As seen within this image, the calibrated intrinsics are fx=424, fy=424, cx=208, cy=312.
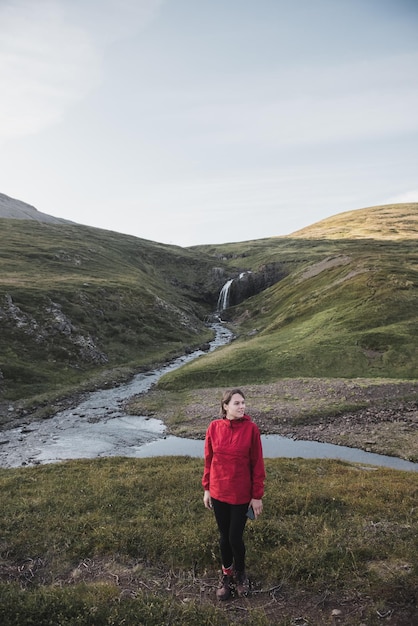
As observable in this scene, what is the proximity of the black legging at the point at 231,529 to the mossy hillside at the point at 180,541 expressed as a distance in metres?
1.30

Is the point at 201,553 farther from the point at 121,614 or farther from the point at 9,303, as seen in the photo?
the point at 9,303

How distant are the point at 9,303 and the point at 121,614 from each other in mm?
70371

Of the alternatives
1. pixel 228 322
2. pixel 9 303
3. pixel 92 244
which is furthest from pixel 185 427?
pixel 92 244

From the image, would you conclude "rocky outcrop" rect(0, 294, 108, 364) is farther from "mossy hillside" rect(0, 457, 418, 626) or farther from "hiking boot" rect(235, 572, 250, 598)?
"hiking boot" rect(235, 572, 250, 598)

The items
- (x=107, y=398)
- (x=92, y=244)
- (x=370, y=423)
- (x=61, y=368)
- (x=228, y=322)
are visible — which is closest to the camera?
(x=370, y=423)

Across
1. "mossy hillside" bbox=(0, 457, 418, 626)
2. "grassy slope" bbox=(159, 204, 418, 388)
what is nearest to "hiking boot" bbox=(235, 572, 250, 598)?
"mossy hillside" bbox=(0, 457, 418, 626)

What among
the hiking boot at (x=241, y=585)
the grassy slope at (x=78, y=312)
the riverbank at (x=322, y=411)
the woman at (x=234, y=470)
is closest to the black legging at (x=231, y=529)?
the woman at (x=234, y=470)

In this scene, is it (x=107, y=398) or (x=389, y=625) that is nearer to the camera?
(x=389, y=625)

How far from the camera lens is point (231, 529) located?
11070 mm

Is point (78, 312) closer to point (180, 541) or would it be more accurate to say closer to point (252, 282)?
point (180, 541)

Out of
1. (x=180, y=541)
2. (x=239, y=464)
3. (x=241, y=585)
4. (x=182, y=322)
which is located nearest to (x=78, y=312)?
(x=182, y=322)

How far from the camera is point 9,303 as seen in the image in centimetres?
7256

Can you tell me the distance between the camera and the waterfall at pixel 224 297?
465 ft

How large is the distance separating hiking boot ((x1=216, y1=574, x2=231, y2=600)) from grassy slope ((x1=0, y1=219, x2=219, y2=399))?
45.8 meters
